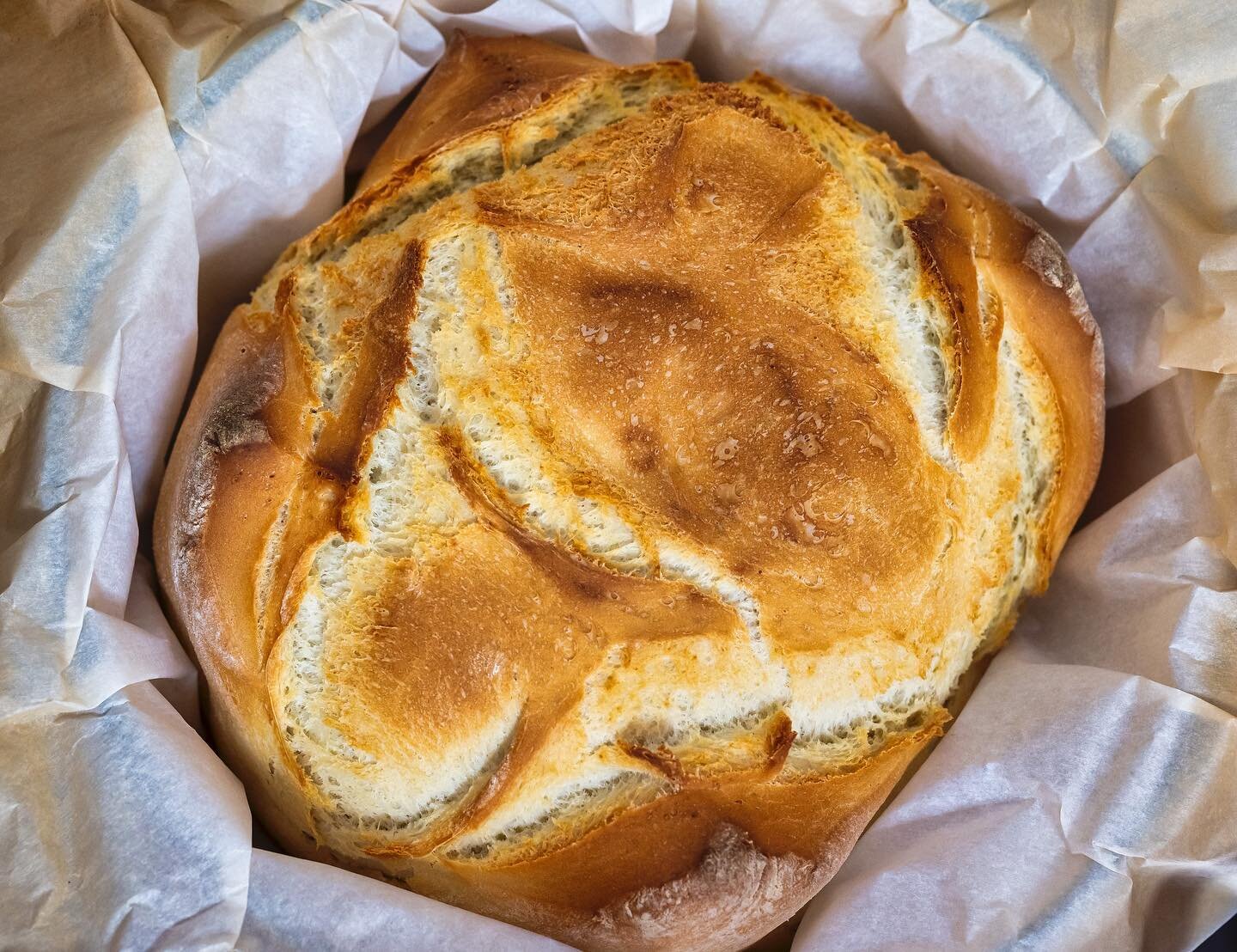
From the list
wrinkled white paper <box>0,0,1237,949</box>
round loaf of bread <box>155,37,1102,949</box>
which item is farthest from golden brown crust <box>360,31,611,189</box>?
round loaf of bread <box>155,37,1102,949</box>

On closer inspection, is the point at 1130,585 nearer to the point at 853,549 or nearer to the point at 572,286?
the point at 853,549

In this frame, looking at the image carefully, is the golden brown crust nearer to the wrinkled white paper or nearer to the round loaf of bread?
the wrinkled white paper

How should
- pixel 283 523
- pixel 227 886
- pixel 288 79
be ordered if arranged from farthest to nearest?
pixel 288 79, pixel 283 523, pixel 227 886

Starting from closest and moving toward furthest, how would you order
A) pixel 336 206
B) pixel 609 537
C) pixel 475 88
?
1. pixel 609 537
2. pixel 475 88
3. pixel 336 206

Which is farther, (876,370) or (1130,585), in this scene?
(1130,585)

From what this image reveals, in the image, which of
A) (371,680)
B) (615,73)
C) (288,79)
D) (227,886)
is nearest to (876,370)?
(615,73)

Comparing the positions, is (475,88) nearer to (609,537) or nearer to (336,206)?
(336,206)

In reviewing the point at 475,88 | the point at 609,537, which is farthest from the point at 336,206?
the point at 609,537
